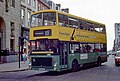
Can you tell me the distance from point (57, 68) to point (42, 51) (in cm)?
165

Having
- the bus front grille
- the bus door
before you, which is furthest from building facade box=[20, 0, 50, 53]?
the bus front grille

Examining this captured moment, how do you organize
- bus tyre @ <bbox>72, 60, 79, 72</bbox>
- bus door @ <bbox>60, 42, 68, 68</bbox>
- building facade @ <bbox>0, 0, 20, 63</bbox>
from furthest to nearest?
building facade @ <bbox>0, 0, 20, 63</bbox>, bus tyre @ <bbox>72, 60, 79, 72</bbox>, bus door @ <bbox>60, 42, 68, 68</bbox>

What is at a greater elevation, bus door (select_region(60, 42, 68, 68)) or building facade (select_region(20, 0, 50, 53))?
building facade (select_region(20, 0, 50, 53))

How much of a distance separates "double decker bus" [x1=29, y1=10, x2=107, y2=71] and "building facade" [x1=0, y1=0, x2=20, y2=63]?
14217mm

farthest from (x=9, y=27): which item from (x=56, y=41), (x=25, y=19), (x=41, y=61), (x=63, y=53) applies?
(x=56, y=41)

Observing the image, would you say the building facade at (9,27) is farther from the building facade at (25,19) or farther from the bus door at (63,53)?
the bus door at (63,53)

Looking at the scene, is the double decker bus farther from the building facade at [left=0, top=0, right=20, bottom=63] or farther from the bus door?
the building facade at [left=0, top=0, right=20, bottom=63]

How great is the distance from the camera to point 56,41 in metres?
19.5

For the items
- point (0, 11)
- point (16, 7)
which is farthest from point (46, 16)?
point (16, 7)

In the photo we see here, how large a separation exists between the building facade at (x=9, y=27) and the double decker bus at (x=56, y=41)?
46.6ft

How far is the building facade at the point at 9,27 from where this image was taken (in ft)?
114

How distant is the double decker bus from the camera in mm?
19469

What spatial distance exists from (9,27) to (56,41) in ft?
59.8

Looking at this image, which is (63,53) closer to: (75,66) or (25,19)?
(75,66)
